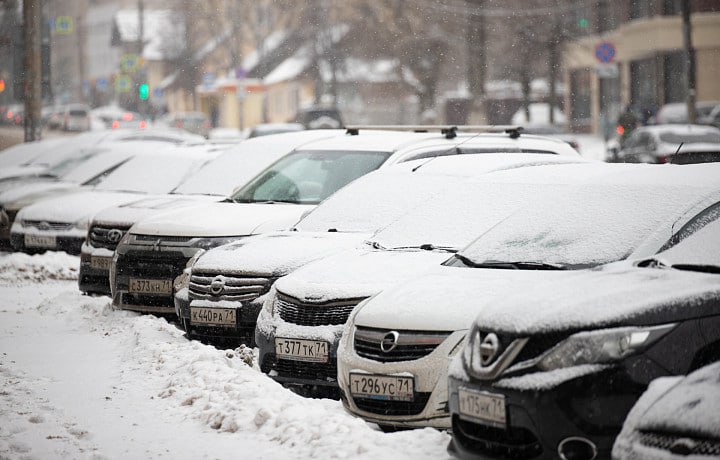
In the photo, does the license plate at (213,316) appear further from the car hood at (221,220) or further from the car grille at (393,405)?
the car grille at (393,405)

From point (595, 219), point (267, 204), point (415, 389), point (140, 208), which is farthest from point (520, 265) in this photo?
point (140, 208)

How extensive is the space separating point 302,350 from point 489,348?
6.97ft

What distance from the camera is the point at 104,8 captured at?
153625 millimetres

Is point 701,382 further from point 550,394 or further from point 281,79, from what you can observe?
point 281,79

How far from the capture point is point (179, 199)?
12695 millimetres

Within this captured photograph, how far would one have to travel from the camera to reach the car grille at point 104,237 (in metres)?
11.8

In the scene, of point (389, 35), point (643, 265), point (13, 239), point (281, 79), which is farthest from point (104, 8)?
point (643, 265)

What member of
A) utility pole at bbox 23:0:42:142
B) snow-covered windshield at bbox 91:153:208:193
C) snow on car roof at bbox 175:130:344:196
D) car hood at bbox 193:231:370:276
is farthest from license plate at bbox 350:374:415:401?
utility pole at bbox 23:0:42:142

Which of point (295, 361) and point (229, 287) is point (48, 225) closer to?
point (229, 287)

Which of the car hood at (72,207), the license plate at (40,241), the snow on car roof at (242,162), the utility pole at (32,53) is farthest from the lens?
the utility pole at (32,53)

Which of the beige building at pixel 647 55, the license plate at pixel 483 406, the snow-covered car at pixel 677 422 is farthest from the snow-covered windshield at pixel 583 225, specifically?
the beige building at pixel 647 55

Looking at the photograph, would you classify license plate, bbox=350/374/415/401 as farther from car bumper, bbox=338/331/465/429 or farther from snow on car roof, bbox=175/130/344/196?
snow on car roof, bbox=175/130/344/196

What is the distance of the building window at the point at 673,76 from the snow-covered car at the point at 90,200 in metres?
37.7

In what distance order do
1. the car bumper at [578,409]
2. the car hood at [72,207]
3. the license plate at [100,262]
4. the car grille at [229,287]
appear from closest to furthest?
the car bumper at [578,409], the car grille at [229,287], the license plate at [100,262], the car hood at [72,207]
